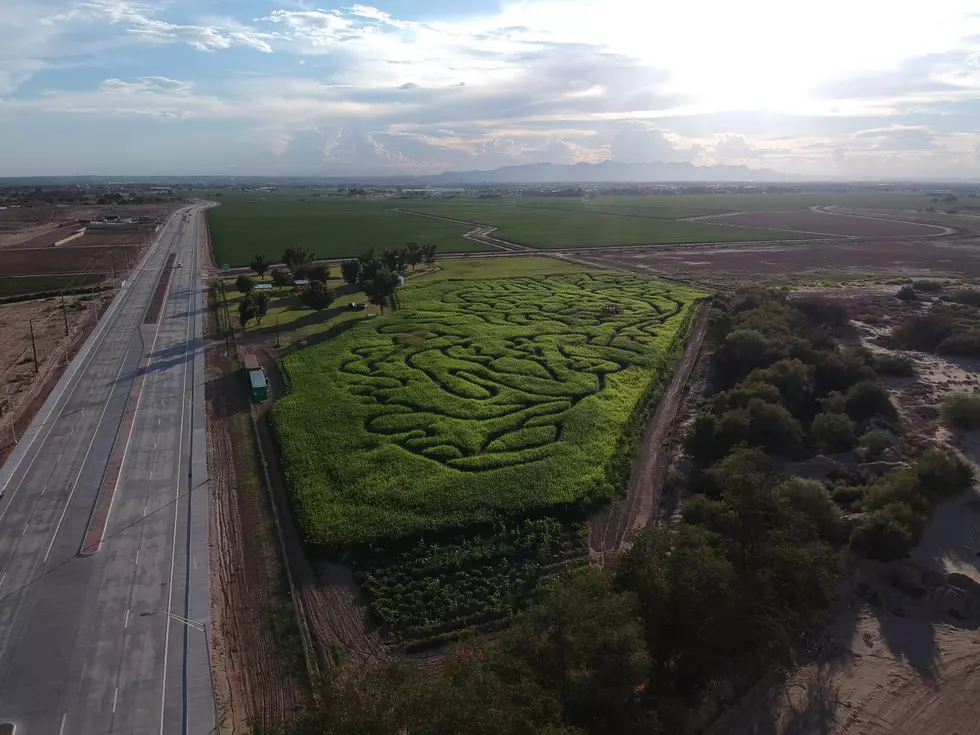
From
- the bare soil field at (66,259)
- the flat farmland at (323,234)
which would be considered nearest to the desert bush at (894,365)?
the flat farmland at (323,234)

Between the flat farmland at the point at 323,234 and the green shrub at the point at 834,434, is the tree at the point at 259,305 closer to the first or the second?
the flat farmland at the point at 323,234

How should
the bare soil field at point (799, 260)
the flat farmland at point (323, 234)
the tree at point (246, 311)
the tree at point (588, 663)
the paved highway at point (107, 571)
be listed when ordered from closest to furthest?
the tree at point (588, 663) < the paved highway at point (107, 571) < the tree at point (246, 311) < the bare soil field at point (799, 260) < the flat farmland at point (323, 234)

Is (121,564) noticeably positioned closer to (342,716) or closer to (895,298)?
(342,716)

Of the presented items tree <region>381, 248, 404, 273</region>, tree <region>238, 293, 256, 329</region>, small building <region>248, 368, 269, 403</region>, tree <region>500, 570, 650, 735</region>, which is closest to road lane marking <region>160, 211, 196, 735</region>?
small building <region>248, 368, 269, 403</region>

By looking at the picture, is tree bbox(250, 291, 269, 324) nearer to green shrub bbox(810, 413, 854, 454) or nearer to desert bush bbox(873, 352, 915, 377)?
green shrub bbox(810, 413, 854, 454)

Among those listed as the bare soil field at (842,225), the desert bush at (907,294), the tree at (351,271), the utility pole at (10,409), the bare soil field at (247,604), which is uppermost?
the bare soil field at (842,225)

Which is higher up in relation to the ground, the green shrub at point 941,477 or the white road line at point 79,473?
the green shrub at point 941,477
